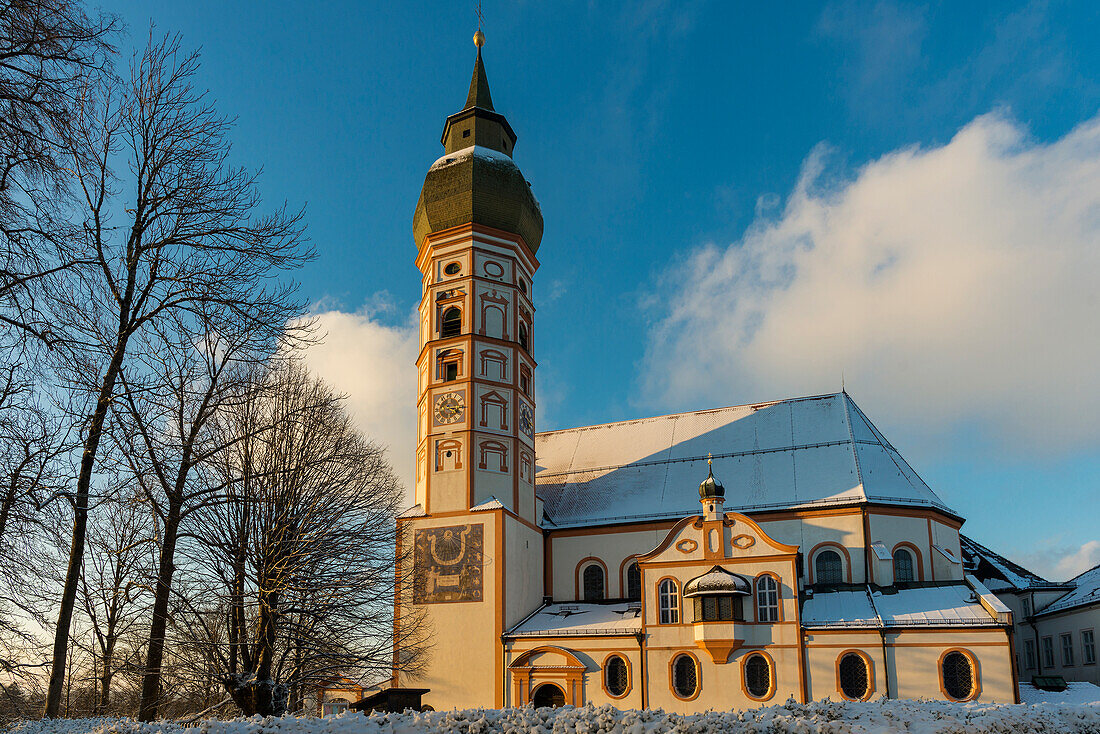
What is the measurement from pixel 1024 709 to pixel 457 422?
2362 cm

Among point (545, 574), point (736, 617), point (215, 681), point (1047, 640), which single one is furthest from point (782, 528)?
point (215, 681)

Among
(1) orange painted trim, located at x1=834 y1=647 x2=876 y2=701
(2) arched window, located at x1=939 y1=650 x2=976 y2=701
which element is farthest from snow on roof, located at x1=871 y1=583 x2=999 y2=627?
(1) orange painted trim, located at x1=834 y1=647 x2=876 y2=701

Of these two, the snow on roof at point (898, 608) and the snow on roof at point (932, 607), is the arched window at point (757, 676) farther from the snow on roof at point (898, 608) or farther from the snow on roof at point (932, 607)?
the snow on roof at point (932, 607)

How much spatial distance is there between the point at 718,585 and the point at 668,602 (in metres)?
2.31

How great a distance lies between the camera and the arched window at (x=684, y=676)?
2969 cm

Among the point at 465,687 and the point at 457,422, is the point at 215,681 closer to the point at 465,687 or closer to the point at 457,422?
the point at 465,687

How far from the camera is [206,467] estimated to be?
16.9 metres

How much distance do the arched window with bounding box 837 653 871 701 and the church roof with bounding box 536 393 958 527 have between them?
6.63m

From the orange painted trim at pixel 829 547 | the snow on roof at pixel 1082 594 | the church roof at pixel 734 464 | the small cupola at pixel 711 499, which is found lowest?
the snow on roof at pixel 1082 594

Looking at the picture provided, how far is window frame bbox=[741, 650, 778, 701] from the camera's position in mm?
28812

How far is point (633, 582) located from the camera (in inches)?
1389

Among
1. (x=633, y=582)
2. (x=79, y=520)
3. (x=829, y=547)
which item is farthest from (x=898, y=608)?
(x=79, y=520)

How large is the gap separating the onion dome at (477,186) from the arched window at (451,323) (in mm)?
3779

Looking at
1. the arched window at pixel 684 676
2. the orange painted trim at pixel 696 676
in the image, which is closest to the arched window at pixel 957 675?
the orange painted trim at pixel 696 676
